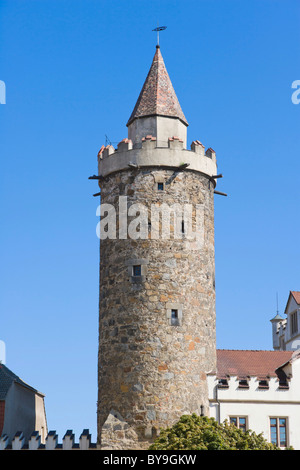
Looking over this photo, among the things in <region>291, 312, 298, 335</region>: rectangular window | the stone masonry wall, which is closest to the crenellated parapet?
the stone masonry wall

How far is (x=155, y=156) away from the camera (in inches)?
1854

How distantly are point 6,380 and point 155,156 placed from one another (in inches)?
584

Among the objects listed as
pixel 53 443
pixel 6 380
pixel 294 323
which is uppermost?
pixel 294 323

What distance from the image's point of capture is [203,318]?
152ft

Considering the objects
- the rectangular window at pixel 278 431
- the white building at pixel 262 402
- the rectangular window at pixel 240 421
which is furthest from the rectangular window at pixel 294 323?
the rectangular window at pixel 240 421

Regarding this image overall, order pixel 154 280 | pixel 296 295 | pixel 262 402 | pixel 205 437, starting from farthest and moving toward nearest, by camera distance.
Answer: pixel 296 295 < pixel 262 402 < pixel 154 280 < pixel 205 437

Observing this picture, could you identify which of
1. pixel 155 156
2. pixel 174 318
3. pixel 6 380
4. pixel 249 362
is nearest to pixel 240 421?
pixel 249 362

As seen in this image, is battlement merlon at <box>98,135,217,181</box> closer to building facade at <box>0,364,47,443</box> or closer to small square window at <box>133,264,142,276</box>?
small square window at <box>133,264,142,276</box>

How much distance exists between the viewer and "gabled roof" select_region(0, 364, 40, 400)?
170 feet

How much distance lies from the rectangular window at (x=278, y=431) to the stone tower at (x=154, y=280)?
348cm

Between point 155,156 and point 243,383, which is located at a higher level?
point 155,156

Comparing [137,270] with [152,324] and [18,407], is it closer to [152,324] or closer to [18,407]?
[152,324]

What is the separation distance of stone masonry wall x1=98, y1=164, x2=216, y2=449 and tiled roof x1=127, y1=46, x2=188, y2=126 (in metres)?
3.51
